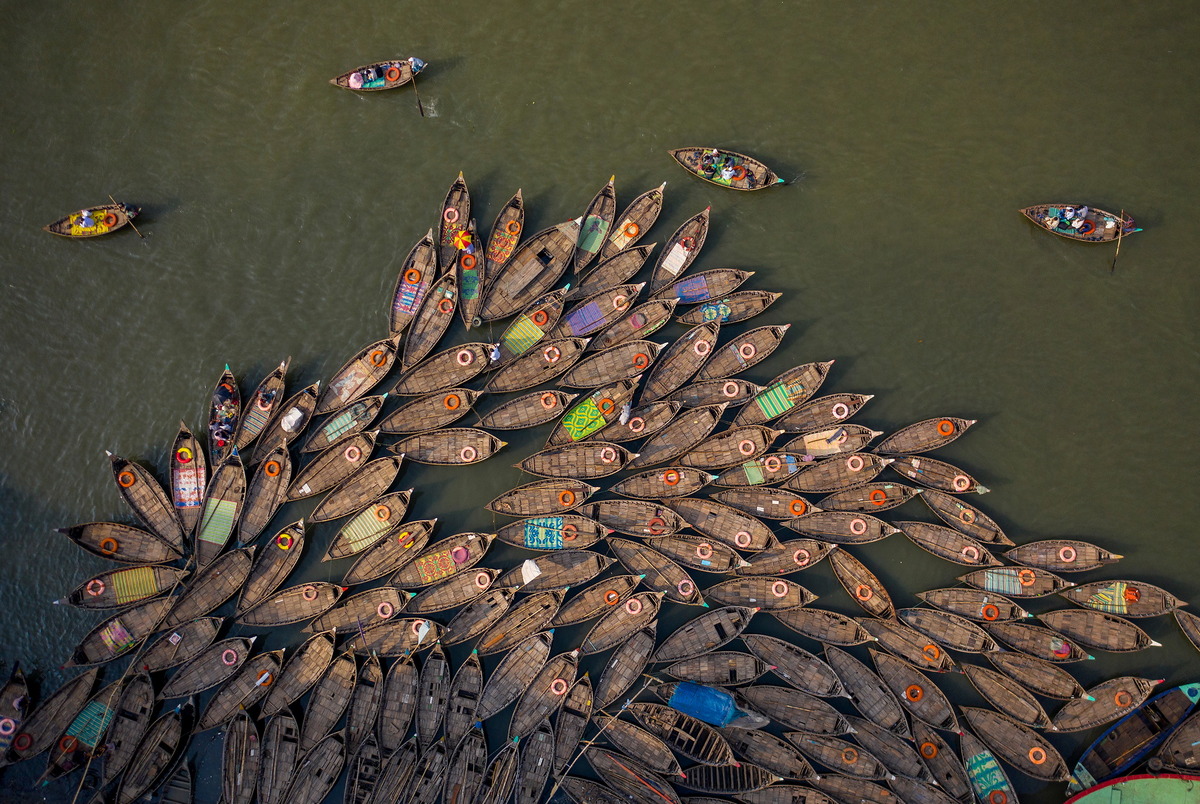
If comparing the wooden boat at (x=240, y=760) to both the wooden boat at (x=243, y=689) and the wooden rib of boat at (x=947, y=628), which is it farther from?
the wooden rib of boat at (x=947, y=628)

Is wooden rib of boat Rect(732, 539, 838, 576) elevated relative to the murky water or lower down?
lower down

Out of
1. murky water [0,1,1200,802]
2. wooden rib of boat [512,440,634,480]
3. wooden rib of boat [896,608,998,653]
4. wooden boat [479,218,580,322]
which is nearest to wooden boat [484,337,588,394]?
wooden boat [479,218,580,322]

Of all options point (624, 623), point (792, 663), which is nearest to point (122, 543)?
point (624, 623)

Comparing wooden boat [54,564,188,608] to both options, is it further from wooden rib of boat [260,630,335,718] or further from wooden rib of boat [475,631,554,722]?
wooden rib of boat [475,631,554,722]

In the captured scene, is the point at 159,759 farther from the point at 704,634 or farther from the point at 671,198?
the point at 671,198

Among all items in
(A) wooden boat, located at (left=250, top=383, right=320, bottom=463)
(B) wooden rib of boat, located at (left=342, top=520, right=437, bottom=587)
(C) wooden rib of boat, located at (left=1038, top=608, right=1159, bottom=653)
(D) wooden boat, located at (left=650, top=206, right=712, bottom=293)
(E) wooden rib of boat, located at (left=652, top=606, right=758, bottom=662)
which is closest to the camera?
(E) wooden rib of boat, located at (left=652, top=606, right=758, bottom=662)

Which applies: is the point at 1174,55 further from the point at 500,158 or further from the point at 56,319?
the point at 56,319
